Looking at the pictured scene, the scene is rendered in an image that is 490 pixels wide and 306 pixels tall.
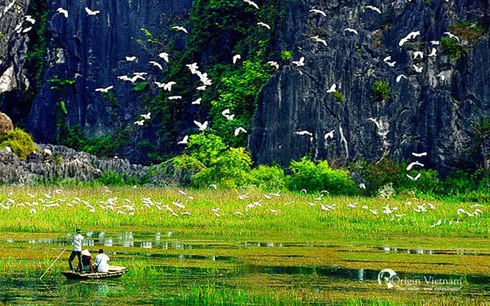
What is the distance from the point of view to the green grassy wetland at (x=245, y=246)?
1193 inches

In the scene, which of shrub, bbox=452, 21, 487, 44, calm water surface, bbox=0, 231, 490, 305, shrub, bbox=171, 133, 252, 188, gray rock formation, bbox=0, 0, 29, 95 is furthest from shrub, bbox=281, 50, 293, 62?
calm water surface, bbox=0, 231, 490, 305

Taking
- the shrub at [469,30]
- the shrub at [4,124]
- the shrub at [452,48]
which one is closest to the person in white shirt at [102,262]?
the shrub at [452,48]

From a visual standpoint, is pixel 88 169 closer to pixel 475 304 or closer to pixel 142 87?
pixel 142 87

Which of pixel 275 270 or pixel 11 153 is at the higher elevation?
→ pixel 11 153

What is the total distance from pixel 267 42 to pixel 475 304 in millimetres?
51766

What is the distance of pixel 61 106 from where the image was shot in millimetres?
91500

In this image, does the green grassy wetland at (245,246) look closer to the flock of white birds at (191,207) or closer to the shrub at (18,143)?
the flock of white birds at (191,207)

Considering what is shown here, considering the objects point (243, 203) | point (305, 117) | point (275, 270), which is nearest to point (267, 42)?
point (305, 117)

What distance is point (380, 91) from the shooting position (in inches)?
2746

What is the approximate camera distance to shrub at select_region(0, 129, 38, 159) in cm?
7719

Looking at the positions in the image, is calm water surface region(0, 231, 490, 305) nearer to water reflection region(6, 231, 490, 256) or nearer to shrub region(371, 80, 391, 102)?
water reflection region(6, 231, 490, 256)

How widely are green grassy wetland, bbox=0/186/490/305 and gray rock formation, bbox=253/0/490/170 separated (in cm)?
884

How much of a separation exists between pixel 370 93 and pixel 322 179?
7357 millimetres

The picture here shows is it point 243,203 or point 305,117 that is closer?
point 243,203
